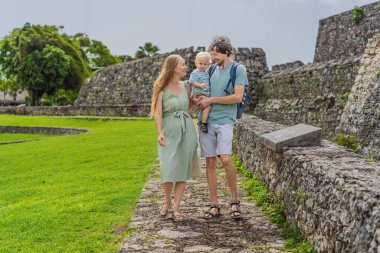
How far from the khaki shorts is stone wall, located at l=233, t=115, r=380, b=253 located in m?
0.63

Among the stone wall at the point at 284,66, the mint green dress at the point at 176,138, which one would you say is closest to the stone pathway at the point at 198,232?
the mint green dress at the point at 176,138

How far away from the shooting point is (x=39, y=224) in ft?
19.9

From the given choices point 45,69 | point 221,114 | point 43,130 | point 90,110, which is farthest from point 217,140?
point 45,69

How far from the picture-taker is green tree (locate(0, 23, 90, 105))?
5153 cm

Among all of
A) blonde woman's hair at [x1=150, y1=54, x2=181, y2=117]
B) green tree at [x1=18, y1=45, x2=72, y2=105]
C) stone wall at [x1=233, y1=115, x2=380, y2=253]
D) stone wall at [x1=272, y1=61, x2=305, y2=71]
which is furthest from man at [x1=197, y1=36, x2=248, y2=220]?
green tree at [x1=18, y1=45, x2=72, y2=105]

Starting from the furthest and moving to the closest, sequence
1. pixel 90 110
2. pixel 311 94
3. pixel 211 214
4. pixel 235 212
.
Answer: pixel 90 110 < pixel 311 94 < pixel 211 214 < pixel 235 212

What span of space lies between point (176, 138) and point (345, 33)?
70.8 ft

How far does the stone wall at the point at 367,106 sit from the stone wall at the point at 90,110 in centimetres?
1800

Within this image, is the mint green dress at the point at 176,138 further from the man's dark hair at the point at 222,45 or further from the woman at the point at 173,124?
the man's dark hair at the point at 222,45

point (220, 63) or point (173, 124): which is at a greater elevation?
point (220, 63)

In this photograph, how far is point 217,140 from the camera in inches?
232

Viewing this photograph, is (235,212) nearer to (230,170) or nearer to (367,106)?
(230,170)

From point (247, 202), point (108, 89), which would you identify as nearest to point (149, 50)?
point (108, 89)

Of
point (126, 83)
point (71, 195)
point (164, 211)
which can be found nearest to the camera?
point (164, 211)
